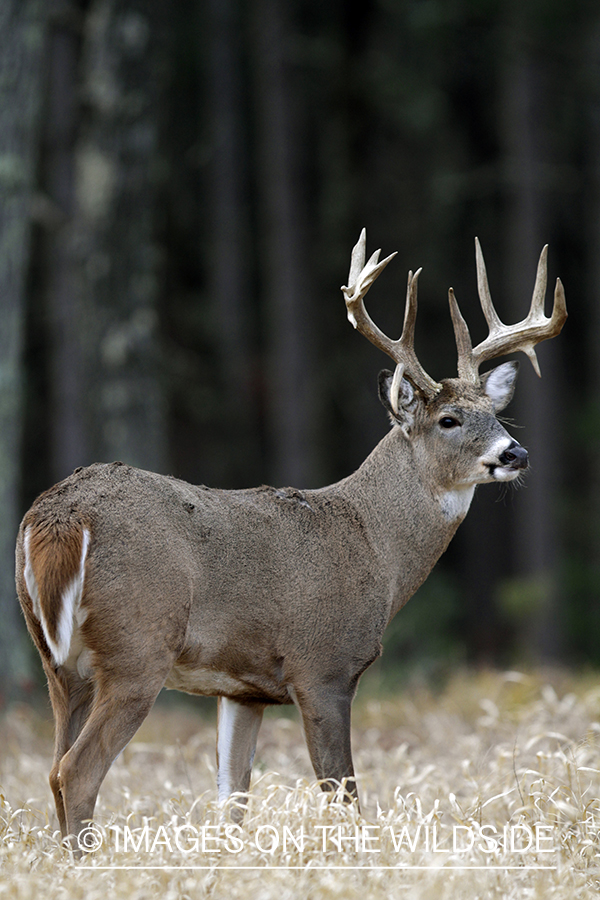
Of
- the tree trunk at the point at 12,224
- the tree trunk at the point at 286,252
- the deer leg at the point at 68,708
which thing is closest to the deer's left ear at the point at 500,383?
the deer leg at the point at 68,708

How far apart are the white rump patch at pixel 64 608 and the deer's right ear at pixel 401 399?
177 centimetres

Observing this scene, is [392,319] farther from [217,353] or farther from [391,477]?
[391,477]

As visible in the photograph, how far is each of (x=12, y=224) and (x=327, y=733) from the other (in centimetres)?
504

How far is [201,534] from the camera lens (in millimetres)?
4406

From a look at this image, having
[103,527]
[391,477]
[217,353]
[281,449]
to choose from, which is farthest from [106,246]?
[217,353]

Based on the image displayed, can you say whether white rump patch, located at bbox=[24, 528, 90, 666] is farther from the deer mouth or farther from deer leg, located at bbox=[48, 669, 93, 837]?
the deer mouth

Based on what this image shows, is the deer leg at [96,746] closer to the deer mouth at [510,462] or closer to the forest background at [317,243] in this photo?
the deer mouth at [510,462]

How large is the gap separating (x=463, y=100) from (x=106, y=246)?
12.3 metres

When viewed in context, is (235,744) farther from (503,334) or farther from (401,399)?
(503,334)

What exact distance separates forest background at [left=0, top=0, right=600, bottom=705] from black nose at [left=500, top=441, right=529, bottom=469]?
500 cm

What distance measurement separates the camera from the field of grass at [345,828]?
354 cm

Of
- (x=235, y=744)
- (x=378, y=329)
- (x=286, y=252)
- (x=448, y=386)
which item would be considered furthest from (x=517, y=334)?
(x=286, y=252)

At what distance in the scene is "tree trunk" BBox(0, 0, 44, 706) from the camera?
7793mm

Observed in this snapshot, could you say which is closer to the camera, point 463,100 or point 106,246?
point 106,246
